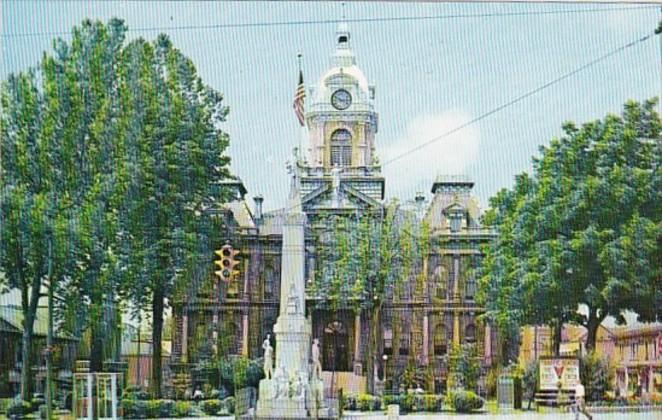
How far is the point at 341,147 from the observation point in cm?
999

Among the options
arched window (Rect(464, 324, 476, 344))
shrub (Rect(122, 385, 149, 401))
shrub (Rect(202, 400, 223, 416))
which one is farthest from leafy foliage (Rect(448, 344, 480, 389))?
shrub (Rect(122, 385, 149, 401))

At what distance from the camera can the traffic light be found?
10.0 meters

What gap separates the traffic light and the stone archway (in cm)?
99

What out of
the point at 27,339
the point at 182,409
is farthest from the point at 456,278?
the point at 27,339

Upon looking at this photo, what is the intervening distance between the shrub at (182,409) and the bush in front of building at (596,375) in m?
2.98

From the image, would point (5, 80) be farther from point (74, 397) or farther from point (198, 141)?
point (74, 397)

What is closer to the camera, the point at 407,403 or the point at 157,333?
the point at 157,333

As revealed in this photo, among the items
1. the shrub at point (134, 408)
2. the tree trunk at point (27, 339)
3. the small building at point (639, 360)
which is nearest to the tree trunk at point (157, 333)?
the shrub at point (134, 408)

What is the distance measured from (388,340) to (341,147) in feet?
5.62

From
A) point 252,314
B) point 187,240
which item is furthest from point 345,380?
point 187,240

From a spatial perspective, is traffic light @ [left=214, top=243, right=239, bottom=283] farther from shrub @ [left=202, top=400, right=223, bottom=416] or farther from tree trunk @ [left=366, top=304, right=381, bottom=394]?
tree trunk @ [left=366, top=304, right=381, bottom=394]

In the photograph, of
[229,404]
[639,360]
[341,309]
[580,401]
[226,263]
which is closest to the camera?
[580,401]

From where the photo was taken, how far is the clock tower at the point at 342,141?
30.6ft

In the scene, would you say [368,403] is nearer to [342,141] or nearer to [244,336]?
[244,336]
